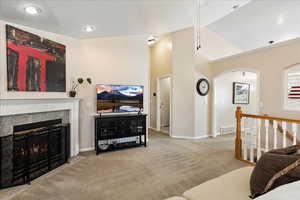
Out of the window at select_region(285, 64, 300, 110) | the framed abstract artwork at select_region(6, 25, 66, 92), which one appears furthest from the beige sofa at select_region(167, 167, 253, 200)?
the framed abstract artwork at select_region(6, 25, 66, 92)

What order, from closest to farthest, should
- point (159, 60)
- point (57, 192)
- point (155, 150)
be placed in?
point (57, 192) < point (155, 150) < point (159, 60)

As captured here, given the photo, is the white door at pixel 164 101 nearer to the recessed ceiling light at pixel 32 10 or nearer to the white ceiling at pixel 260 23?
the white ceiling at pixel 260 23

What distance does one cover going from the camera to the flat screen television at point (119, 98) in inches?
147

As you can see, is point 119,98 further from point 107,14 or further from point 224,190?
point 224,190

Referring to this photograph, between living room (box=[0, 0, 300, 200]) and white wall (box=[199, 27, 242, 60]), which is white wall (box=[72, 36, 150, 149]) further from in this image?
white wall (box=[199, 27, 242, 60])

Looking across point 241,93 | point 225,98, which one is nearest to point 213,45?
point 225,98

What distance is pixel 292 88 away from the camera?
3.34 m

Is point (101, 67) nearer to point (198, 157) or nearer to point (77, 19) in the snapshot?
point (77, 19)

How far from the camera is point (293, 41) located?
320 cm

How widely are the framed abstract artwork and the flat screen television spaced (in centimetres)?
83

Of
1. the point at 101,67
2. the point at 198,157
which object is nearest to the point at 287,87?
the point at 198,157

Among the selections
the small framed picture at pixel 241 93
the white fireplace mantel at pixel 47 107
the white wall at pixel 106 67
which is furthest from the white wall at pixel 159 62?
the white fireplace mantel at pixel 47 107

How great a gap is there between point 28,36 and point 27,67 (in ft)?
1.80

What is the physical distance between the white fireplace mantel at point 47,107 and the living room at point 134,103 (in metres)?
0.02
